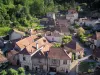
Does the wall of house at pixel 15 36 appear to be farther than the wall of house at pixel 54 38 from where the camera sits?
Yes

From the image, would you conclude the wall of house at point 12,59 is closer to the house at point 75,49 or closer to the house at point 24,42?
the house at point 24,42

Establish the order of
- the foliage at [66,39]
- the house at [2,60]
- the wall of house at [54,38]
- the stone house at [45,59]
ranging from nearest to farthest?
the stone house at [45,59], the house at [2,60], the foliage at [66,39], the wall of house at [54,38]

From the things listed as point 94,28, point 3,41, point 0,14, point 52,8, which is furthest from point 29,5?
point 3,41

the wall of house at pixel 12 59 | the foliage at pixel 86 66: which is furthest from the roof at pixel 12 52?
the foliage at pixel 86 66

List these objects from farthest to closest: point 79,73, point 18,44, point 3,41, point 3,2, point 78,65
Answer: point 3,2 < point 3,41 < point 18,44 < point 78,65 < point 79,73

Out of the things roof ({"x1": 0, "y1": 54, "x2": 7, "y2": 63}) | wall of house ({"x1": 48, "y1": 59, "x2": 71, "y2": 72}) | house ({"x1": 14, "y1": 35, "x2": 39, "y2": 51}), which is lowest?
wall of house ({"x1": 48, "y1": 59, "x2": 71, "y2": 72})

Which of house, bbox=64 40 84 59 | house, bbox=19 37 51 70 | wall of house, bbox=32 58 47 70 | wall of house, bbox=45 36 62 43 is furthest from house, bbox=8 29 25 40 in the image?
wall of house, bbox=32 58 47 70

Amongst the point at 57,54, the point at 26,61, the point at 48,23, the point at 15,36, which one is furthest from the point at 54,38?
the point at 48,23

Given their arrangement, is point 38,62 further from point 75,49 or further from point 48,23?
point 48,23

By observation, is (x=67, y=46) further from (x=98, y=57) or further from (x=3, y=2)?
(x=3, y=2)

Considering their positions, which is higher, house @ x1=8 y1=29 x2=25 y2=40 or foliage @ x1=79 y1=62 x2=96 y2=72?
house @ x1=8 y1=29 x2=25 y2=40

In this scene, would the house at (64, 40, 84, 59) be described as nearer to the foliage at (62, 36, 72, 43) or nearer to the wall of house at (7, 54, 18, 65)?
the foliage at (62, 36, 72, 43)
